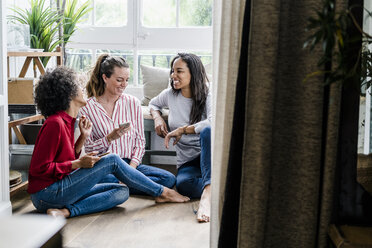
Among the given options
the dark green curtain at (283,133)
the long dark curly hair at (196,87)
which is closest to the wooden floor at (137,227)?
the long dark curly hair at (196,87)

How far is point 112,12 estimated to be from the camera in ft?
14.9

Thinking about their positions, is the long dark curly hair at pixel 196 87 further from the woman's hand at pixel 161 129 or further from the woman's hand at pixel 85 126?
the woman's hand at pixel 85 126

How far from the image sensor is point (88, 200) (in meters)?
2.77

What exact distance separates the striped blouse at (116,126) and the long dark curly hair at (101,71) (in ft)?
0.26

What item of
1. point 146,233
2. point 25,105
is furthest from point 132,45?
point 146,233

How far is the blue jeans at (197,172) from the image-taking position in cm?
297

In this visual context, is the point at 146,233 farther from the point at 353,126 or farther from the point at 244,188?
the point at 353,126

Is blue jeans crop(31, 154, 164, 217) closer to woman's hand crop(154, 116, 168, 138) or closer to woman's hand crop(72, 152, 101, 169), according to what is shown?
woman's hand crop(72, 152, 101, 169)

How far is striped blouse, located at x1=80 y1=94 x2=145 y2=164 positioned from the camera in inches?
125

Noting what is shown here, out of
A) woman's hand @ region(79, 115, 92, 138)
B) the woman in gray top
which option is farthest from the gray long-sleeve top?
woman's hand @ region(79, 115, 92, 138)

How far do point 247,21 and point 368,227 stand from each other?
700 mm

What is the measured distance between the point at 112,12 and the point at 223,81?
10.8 ft

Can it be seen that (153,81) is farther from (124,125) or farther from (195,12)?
(124,125)

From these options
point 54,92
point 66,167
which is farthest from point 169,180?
point 54,92
